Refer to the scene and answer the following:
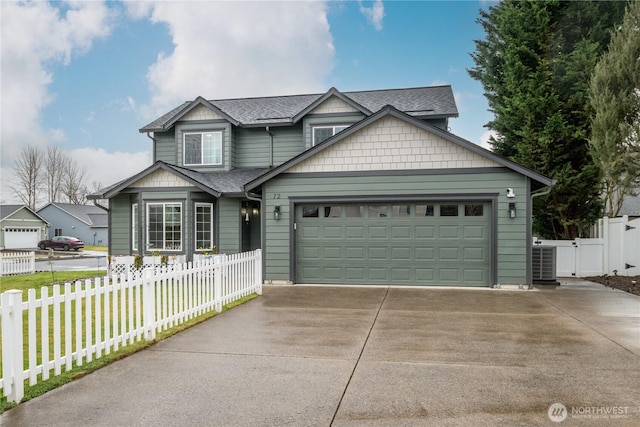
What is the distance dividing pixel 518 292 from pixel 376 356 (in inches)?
254

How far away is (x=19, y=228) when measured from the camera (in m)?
39.5

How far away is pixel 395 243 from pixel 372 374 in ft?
22.8

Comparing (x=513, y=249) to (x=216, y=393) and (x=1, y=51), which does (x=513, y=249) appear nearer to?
(x=216, y=393)

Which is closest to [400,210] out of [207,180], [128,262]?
[207,180]

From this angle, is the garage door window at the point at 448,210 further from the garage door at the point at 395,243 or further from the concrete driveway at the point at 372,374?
the concrete driveway at the point at 372,374

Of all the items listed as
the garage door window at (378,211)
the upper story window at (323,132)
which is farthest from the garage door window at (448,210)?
the upper story window at (323,132)

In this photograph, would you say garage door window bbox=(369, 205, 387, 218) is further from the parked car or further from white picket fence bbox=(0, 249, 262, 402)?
the parked car

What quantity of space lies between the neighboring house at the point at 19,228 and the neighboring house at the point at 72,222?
241cm

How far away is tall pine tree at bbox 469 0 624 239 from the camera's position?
1273 centimetres

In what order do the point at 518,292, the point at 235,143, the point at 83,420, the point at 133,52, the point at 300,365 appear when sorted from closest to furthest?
the point at 83,420
the point at 300,365
the point at 518,292
the point at 235,143
the point at 133,52

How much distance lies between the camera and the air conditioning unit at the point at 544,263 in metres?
11.3

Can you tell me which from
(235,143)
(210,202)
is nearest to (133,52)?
(235,143)

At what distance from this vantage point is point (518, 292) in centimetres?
998

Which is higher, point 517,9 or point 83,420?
point 517,9
